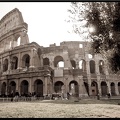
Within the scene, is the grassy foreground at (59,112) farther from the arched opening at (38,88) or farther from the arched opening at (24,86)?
the arched opening at (24,86)

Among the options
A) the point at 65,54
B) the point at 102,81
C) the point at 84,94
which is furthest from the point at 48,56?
the point at 102,81

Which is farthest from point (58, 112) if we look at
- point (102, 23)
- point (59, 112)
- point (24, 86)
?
point (24, 86)

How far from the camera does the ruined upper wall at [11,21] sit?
34278 mm

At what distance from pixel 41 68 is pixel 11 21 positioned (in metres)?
17.7

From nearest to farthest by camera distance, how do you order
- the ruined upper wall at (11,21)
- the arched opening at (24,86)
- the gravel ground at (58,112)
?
the gravel ground at (58,112)
the arched opening at (24,86)
the ruined upper wall at (11,21)

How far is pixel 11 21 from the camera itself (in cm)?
3619

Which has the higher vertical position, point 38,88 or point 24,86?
point 24,86

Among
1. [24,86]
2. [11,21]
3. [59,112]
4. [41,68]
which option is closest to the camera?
[59,112]

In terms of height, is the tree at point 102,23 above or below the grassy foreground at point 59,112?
above

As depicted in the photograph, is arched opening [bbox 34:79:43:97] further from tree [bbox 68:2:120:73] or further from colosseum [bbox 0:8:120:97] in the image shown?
tree [bbox 68:2:120:73]

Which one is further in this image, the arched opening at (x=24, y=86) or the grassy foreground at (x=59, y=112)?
the arched opening at (x=24, y=86)

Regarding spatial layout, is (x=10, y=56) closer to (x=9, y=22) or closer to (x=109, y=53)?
(x=9, y=22)

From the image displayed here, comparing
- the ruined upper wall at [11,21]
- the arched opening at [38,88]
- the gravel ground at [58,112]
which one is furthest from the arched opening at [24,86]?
the gravel ground at [58,112]

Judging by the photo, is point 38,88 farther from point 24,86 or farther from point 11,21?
point 11,21
